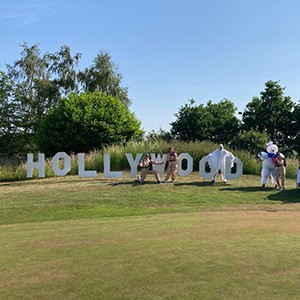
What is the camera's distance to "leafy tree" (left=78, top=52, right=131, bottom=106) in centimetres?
4422

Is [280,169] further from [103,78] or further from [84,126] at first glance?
[103,78]

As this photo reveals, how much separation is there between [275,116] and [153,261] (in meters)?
35.2

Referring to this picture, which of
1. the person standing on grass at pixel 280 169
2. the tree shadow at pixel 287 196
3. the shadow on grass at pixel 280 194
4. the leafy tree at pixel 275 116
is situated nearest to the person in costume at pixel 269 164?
the person standing on grass at pixel 280 169

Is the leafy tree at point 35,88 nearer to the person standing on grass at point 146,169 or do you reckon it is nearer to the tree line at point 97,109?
the tree line at point 97,109

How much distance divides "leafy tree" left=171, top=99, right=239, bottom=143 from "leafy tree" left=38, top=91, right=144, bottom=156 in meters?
13.5

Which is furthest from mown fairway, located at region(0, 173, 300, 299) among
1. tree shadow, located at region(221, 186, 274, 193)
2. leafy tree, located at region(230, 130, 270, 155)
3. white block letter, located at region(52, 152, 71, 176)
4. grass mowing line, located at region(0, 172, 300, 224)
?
leafy tree, located at region(230, 130, 270, 155)

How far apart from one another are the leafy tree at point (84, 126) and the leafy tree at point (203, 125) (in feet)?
44.4

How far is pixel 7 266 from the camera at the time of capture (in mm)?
5191

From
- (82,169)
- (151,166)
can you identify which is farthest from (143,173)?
(82,169)

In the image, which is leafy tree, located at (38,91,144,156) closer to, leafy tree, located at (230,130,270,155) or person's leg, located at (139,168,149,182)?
leafy tree, located at (230,130,270,155)

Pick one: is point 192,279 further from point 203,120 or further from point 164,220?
point 203,120

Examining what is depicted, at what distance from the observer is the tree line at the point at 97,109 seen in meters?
28.6

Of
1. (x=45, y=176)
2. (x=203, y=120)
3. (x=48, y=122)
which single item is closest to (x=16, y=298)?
(x=45, y=176)

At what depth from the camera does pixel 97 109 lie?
2764 centimetres
